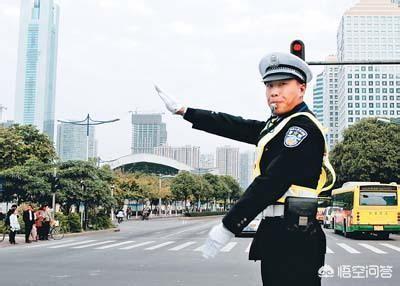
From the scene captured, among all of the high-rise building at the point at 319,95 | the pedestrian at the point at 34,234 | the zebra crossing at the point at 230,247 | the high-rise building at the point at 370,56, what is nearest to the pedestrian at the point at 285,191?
the zebra crossing at the point at 230,247

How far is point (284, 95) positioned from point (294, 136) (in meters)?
0.27

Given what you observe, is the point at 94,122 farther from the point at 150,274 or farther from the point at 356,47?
the point at 356,47

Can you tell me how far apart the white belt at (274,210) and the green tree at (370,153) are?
3659 centimetres

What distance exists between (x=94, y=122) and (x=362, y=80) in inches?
5015

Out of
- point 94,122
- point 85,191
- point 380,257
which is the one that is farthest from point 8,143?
point 380,257

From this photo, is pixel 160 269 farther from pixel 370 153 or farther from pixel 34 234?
pixel 370 153

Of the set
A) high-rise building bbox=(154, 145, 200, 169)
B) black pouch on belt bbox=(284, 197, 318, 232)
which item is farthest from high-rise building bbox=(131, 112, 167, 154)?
black pouch on belt bbox=(284, 197, 318, 232)

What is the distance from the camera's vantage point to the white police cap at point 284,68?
2.81 metres

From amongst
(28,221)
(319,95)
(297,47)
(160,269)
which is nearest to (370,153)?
(28,221)

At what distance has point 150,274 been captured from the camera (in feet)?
33.5

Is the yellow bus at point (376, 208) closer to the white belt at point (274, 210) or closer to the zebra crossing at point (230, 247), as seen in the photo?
the zebra crossing at point (230, 247)

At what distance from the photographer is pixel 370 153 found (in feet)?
124

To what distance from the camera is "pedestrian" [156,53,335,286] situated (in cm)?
257

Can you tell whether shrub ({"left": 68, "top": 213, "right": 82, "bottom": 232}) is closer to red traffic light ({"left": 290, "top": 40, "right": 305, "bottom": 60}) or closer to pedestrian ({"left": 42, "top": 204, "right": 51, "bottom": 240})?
pedestrian ({"left": 42, "top": 204, "right": 51, "bottom": 240})
